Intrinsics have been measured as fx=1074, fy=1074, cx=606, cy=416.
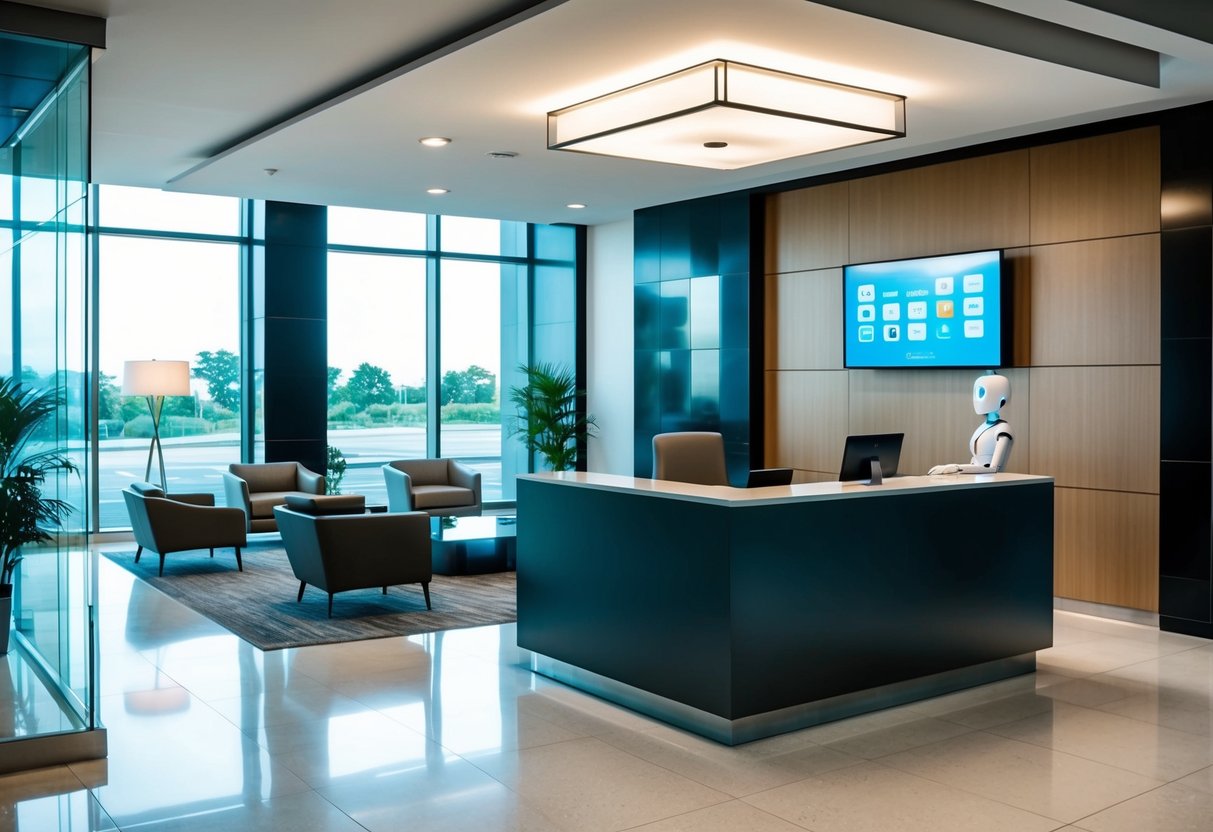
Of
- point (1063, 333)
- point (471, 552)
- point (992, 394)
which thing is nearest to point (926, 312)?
point (1063, 333)

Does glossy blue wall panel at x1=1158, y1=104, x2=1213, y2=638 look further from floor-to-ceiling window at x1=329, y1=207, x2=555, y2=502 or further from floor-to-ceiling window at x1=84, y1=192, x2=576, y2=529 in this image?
floor-to-ceiling window at x1=329, y1=207, x2=555, y2=502

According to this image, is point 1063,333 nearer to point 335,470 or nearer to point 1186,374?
point 1186,374

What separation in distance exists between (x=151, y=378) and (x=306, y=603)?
3261mm

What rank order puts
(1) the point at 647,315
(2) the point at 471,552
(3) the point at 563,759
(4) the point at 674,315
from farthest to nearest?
1. (1) the point at 647,315
2. (4) the point at 674,315
3. (2) the point at 471,552
4. (3) the point at 563,759

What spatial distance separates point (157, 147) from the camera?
7816mm

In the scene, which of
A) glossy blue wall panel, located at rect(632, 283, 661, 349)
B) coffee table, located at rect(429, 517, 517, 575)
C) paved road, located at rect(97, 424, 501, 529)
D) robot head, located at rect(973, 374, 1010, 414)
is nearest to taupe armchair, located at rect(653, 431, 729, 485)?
coffee table, located at rect(429, 517, 517, 575)

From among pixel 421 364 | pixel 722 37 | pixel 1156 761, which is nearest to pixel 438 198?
pixel 421 364

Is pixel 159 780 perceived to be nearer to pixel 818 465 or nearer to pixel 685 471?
pixel 685 471

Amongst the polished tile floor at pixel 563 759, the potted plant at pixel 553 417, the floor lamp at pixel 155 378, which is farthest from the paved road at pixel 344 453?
the polished tile floor at pixel 563 759

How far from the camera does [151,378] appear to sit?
9297 millimetres

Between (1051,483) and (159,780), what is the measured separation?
14.4 ft

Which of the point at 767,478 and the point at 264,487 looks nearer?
the point at 767,478

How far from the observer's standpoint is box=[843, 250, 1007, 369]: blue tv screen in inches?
288

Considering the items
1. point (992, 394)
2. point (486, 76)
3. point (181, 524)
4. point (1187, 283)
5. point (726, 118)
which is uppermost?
point (486, 76)
